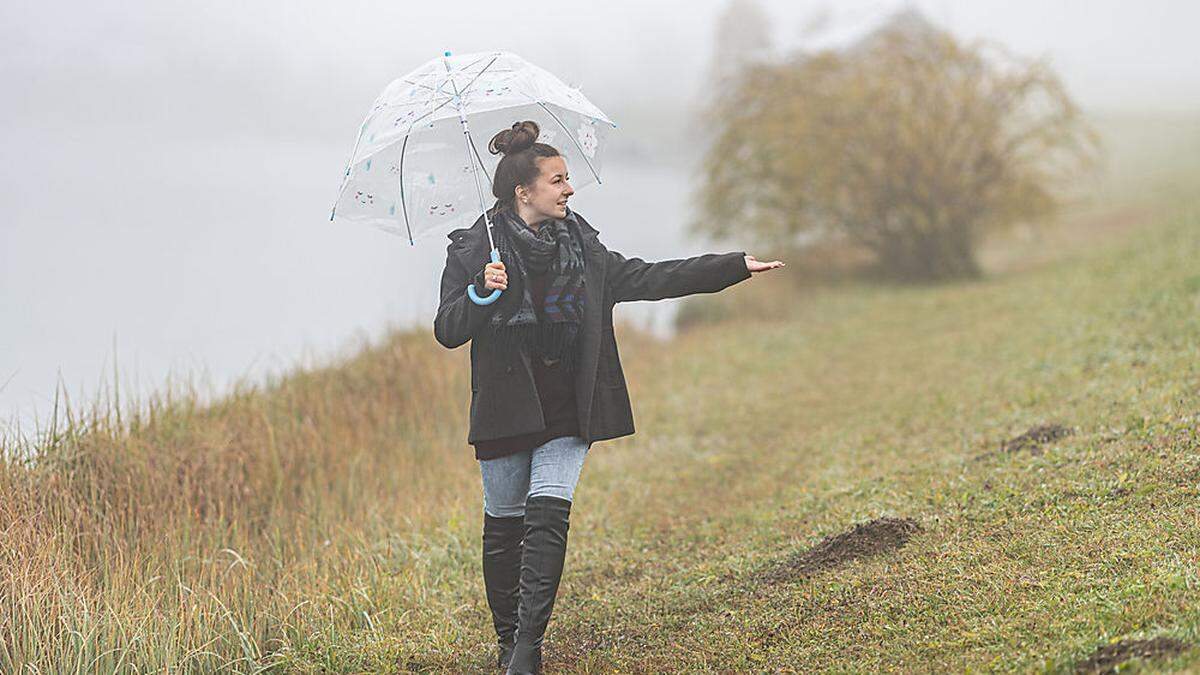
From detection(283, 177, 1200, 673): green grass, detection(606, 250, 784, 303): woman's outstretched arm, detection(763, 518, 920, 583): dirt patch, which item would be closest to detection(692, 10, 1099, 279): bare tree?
detection(283, 177, 1200, 673): green grass

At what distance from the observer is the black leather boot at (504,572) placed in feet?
13.9

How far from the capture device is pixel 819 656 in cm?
402

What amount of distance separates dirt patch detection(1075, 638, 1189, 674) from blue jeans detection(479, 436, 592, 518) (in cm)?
171

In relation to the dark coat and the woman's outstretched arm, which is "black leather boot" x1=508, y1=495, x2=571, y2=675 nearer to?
the dark coat

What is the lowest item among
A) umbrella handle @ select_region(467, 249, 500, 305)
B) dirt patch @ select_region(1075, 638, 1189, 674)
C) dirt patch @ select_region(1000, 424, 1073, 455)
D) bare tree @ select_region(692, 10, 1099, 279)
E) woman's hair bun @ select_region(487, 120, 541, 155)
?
dirt patch @ select_region(1075, 638, 1189, 674)

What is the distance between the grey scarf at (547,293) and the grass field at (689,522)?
4.16ft

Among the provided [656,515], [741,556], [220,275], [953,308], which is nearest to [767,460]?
[656,515]

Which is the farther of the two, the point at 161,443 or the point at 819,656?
the point at 161,443

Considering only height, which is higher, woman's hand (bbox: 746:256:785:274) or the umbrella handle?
the umbrella handle

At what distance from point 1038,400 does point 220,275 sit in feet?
36.3

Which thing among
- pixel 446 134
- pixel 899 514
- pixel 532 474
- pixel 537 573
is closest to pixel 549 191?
pixel 446 134

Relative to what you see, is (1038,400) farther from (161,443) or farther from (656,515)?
(161,443)

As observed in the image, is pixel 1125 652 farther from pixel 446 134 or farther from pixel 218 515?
pixel 218 515

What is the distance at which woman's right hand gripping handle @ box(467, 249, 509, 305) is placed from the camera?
382 cm
